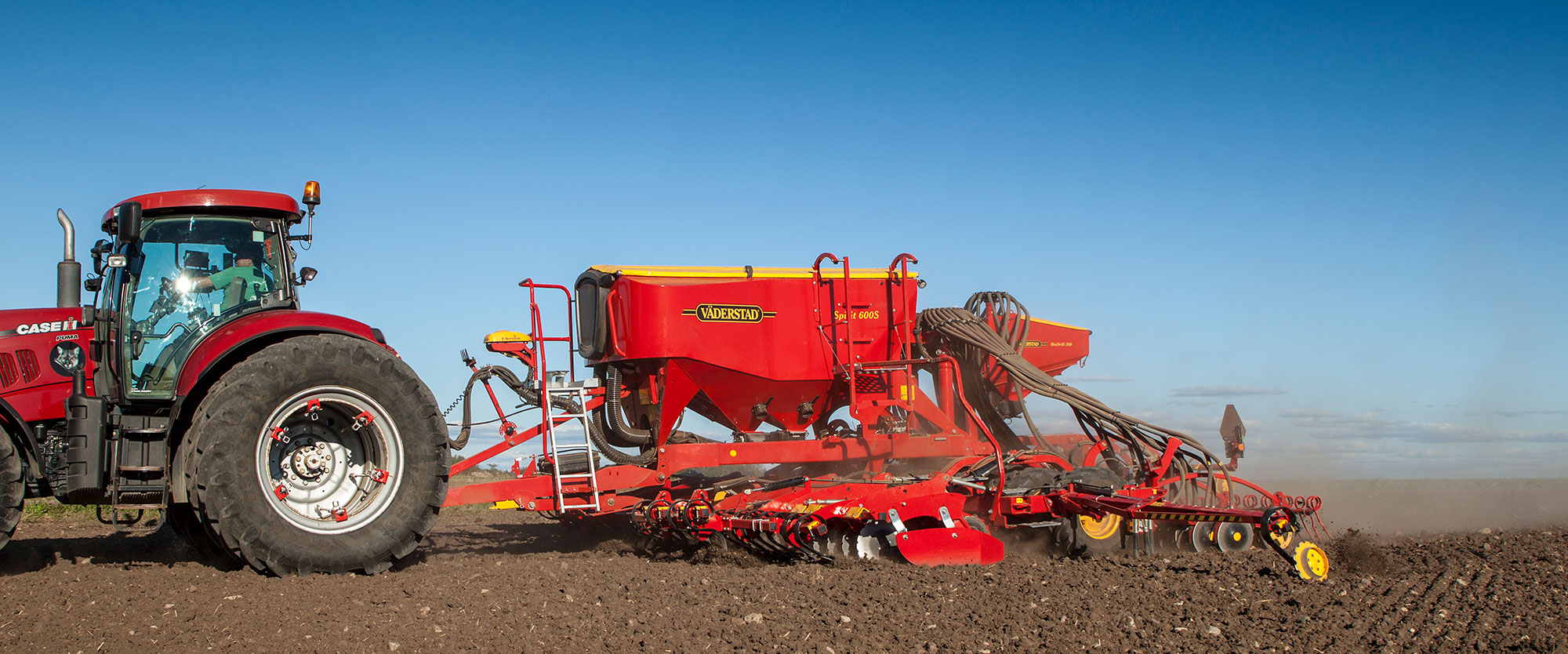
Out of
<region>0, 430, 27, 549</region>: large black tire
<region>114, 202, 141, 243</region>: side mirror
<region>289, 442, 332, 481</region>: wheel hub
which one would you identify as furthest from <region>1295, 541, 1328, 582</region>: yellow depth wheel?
<region>0, 430, 27, 549</region>: large black tire

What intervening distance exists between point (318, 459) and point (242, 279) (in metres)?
1.34

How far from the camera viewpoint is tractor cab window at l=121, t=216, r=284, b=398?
19.9 feet

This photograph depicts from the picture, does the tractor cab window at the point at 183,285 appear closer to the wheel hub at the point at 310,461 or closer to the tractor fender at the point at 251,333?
the tractor fender at the point at 251,333

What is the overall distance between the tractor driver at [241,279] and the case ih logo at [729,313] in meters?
3.09

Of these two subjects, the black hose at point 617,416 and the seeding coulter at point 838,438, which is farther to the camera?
the black hose at point 617,416

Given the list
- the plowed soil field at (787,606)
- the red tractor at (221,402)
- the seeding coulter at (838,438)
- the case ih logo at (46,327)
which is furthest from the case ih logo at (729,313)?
the case ih logo at (46,327)

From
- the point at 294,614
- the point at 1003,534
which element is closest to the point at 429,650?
the point at 294,614

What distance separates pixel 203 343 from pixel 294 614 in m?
2.05

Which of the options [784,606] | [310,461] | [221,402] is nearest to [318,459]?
[310,461]

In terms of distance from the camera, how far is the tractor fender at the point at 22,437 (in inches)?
226

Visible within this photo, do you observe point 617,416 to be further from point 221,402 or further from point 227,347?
point 221,402

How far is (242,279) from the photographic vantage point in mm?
6426

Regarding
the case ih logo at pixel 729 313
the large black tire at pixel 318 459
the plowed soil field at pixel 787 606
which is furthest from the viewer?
the case ih logo at pixel 729 313

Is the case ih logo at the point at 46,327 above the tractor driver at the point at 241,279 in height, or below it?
below
